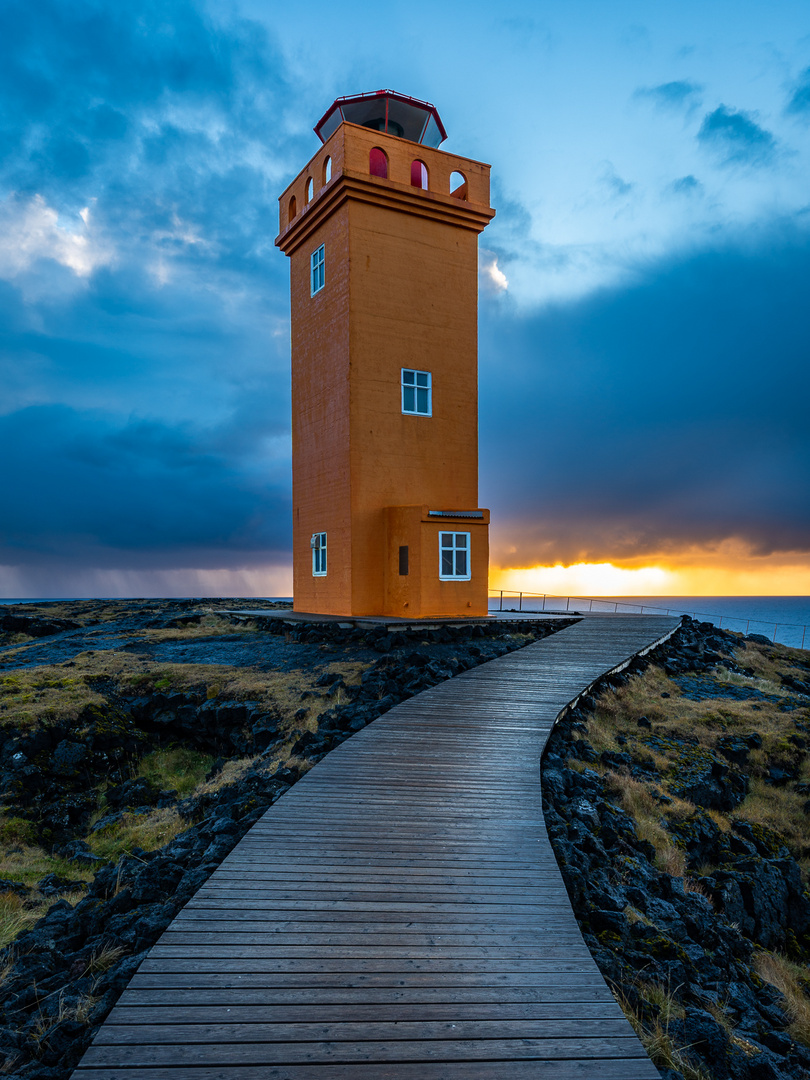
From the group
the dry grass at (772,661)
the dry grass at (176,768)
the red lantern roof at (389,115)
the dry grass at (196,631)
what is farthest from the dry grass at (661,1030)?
the red lantern roof at (389,115)

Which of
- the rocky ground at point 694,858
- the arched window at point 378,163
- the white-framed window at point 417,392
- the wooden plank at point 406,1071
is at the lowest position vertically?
the rocky ground at point 694,858

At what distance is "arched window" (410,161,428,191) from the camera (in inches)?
808

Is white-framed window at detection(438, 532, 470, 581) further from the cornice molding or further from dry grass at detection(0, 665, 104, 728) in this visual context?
the cornice molding

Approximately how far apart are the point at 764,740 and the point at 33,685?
15.1 meters

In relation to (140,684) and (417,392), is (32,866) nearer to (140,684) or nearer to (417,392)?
(140,684)

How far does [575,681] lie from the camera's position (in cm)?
1202

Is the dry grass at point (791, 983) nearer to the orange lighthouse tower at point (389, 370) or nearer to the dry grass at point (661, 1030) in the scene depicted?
the dry grass at point (661, 1030)

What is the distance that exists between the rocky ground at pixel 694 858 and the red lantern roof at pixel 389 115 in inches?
710

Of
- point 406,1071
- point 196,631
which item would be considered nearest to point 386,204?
point 196,631

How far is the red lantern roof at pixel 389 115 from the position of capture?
21.2 metres

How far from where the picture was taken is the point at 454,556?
19.4 metres

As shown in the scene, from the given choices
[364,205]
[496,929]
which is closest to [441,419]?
[364,205]

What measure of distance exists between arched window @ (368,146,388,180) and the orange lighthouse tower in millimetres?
34

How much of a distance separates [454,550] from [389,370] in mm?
5555
